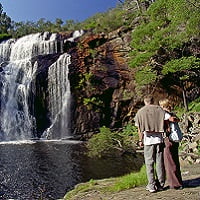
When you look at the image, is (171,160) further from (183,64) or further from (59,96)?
(59,96)

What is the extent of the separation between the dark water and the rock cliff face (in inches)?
265

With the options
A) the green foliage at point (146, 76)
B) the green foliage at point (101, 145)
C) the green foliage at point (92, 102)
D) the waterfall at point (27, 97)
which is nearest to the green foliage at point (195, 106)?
the green foliage at point (146, 76)

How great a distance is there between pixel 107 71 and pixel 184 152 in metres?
18.0

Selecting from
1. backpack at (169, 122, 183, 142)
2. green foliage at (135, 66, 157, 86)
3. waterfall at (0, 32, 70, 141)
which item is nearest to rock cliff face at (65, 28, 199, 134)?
waterfall at (0, 32, 70, 141)

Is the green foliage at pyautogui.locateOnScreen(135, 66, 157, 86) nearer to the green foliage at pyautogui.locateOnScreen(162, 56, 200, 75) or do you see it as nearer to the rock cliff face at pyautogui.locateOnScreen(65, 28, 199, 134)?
the green foliage at pyautogui.locateOnScreen(162, 56, 200, 75)

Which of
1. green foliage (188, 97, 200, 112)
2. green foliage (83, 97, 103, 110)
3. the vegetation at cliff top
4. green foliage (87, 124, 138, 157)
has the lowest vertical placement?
green foliage (87, 124, 138, 157)

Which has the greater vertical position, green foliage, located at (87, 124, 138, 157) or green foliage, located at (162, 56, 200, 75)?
green foliage, located at (162, 56, 200, 75)

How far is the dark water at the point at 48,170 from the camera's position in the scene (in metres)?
12.1

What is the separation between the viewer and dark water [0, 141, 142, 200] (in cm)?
1209

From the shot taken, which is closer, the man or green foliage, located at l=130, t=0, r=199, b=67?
the man

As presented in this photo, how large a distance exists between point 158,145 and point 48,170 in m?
10.1

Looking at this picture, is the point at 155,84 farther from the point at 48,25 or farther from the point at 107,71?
the point at 48,25

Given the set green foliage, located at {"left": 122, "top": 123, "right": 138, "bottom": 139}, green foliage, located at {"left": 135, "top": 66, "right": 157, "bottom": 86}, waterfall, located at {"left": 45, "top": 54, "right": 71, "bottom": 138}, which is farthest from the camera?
waterfall, located at {"left": 45, "top": 54, "right": 71, "bottom": 138}

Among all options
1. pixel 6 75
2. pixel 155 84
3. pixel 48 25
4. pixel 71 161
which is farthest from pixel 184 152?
pixel 48 25
